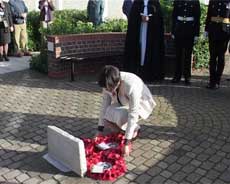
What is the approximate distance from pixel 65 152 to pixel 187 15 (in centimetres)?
410

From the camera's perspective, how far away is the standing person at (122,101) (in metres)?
4.07

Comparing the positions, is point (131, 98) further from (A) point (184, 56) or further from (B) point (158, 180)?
(A) point (184, 56)

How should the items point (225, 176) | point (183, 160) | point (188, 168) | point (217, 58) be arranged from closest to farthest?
point (225, 176) < point (188, 168) < point (183, 160) < point (217, 58)

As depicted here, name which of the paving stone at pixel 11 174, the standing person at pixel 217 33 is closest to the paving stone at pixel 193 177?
the paving stone at pixel 11 174

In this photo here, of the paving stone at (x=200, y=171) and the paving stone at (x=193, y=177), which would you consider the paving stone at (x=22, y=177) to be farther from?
the paving stone at (x=200, y=171)

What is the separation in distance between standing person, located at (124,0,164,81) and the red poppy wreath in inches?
121

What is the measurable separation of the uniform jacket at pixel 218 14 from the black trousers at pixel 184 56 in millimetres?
485

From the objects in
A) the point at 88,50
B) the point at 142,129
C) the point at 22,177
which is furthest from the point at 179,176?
the point at 88,50

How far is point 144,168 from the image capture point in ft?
14.0

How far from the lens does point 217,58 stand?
7219 mm

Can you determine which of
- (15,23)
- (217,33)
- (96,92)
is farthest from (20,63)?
(217,33)

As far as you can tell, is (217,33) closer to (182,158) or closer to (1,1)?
(182,158)

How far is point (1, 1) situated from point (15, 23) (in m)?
0.84

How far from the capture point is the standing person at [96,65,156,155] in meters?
4.07
